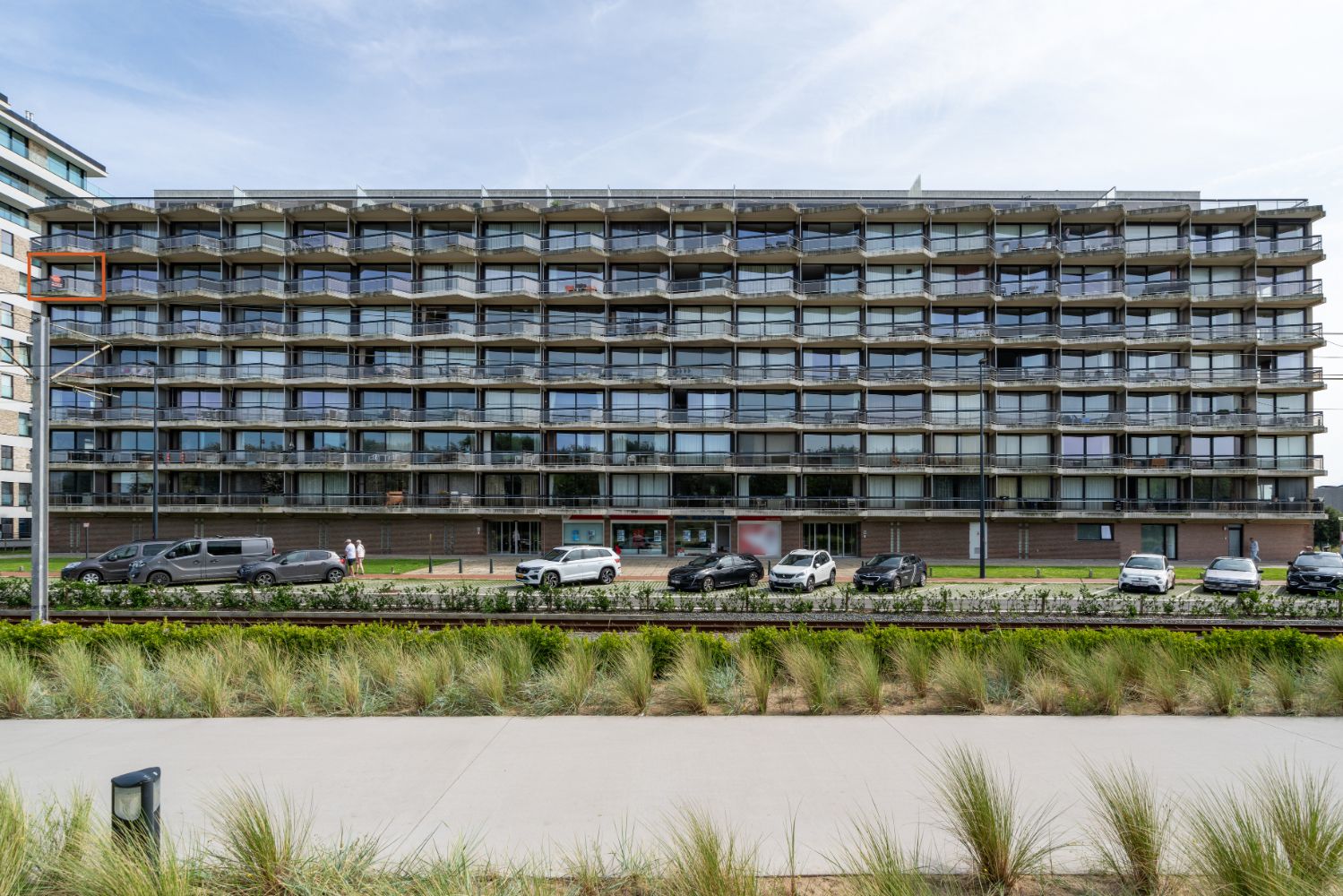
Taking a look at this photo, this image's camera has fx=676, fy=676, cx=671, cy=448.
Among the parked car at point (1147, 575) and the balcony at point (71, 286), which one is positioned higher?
the balcony at point (71, 286)

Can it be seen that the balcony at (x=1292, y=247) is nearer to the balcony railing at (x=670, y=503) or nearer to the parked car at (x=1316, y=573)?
the balcony railing at (x=670, y=503)

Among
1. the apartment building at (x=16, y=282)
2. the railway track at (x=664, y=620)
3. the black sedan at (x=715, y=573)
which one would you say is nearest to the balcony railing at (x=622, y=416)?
the black sedan at (x=715, y=573)

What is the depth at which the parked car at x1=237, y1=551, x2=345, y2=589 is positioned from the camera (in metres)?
26.9

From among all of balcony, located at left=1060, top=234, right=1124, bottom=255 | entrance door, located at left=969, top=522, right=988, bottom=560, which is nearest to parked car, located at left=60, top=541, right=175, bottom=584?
entrance door, located at left=969, top=522, right=988, bottom=560

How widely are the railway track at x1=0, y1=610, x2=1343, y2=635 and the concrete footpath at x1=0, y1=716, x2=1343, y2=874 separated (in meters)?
7.88

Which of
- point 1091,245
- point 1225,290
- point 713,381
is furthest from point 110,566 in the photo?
point 1225,290

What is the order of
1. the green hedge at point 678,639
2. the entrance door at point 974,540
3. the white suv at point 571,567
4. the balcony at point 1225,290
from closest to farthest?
1. the green hedge at point 678,639
2. the white suv at point 571,567
3. the balcony at point 1225,290
4. the entrance door at point 974,540

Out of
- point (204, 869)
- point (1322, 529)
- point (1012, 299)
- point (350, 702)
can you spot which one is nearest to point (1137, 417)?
point (1012, 299)

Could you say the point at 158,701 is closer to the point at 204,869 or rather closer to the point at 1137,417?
the point at 204,869

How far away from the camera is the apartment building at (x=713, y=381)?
131 feet

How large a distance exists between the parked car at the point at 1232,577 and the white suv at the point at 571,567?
23275mm

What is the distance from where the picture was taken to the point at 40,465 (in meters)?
14.4

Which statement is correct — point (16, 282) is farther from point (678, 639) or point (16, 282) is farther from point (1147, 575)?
point (1147, 575)

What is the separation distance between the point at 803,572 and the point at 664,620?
30.1ft
